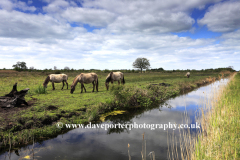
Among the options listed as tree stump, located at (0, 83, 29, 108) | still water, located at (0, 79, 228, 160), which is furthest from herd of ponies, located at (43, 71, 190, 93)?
still water, located at (0, 79, 228, 160)

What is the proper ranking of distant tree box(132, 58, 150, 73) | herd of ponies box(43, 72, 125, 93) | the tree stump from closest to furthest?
the tree stump
herd of ponies box(43, 72, 125, 93)
distant tree box(132, 58, 150, 73)

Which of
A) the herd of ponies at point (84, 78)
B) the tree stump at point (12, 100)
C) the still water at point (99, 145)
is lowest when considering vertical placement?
the still water at point (99, 145)

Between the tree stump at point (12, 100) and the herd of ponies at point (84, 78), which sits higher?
the herd of ponies at point (84, 78)

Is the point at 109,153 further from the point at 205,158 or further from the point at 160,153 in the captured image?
the point at 205,158

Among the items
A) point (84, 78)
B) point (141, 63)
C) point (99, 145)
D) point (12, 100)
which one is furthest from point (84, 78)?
point (141, 63)

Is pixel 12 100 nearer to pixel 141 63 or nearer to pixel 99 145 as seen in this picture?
pixel 99 145

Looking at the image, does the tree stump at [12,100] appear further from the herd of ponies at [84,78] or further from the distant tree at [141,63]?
the distant tree at [141,63]

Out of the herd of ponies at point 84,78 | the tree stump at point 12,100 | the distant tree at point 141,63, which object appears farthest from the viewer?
the distant tree at point 141,63

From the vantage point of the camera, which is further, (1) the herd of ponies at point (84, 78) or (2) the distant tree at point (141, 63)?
(2) the distant tree at point (141, 63)

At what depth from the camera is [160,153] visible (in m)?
5.23

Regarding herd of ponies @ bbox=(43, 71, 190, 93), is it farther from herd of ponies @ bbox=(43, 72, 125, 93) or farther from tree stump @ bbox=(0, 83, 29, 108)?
tree stump @ bbox=(0, 83, 29, 108)

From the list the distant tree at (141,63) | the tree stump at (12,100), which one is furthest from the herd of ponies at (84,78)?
the distant tree at (141,63)

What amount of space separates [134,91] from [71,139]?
663 cm

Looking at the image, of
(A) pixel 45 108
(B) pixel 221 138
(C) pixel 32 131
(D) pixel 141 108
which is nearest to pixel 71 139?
(C) pixel 32 131
